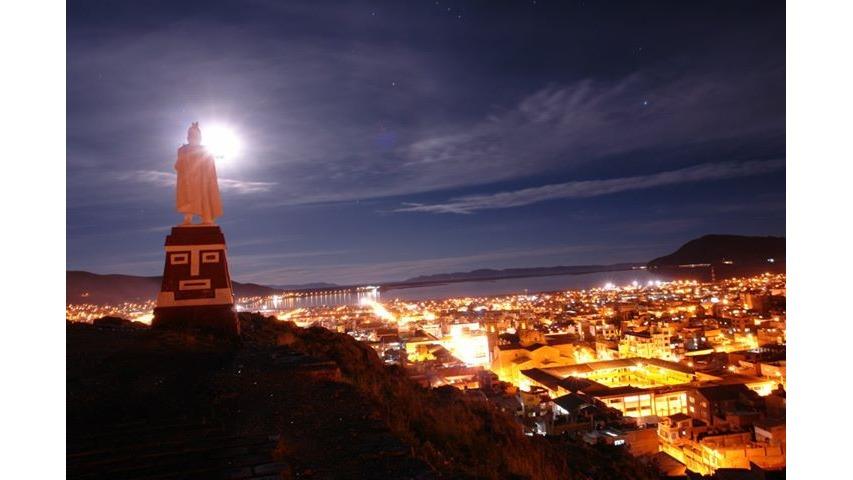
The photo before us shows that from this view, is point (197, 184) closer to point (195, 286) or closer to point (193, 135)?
point (193, 135)

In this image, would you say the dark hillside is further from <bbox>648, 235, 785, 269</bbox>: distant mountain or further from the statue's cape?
<bbox>648, 235, 785, 269</bbox>: distant mountain

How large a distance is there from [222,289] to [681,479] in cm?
577

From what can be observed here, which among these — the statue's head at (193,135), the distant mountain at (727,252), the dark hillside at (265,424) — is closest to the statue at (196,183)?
the statue's head at (193,135)

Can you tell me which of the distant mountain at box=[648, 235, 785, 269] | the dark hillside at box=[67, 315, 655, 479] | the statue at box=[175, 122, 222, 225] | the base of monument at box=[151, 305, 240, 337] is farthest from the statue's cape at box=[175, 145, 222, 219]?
the distant mountain at box=[648, 235, 785, 269]

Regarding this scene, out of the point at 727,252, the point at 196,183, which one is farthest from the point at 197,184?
the point at 727,252

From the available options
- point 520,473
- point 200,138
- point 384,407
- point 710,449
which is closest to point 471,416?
point 384,407

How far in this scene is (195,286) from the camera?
20.7 ft

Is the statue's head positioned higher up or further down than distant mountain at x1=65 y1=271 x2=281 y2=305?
higher up

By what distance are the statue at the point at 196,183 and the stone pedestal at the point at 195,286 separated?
0.24 meters

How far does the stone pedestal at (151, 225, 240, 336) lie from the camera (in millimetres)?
→ 6217

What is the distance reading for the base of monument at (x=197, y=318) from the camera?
619 cm

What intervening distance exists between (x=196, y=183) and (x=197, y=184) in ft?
0.06

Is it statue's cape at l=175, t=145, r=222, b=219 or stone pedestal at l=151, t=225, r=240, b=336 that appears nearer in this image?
stone pedestal at l=151, t=225, r=240, b=336
